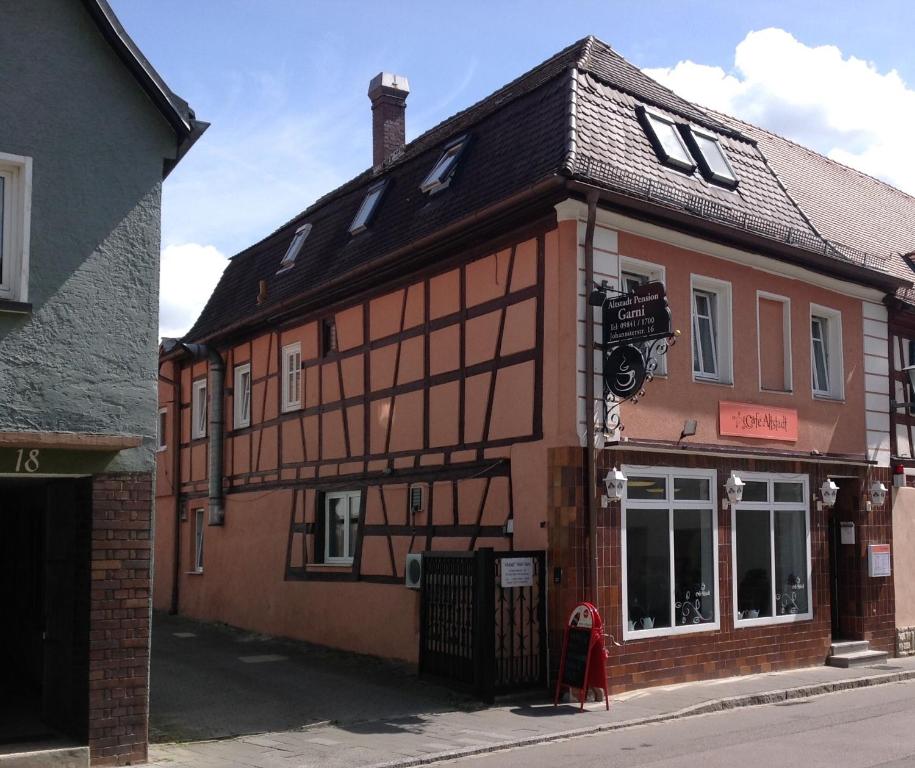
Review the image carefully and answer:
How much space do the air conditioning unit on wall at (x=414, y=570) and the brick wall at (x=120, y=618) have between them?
5345 mm

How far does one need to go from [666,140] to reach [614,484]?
5443 mm

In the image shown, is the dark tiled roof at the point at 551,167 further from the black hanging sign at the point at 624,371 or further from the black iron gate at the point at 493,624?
the black iron gate at the point at 493,624

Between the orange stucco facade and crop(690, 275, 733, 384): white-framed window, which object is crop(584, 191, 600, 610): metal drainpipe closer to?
the orange stucco facade

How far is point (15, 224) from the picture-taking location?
894cm

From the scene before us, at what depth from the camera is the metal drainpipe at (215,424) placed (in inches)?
840

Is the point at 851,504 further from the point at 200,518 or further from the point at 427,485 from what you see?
the point at 200,518

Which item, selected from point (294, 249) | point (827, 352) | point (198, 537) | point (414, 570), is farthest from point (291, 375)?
point (827, 352)

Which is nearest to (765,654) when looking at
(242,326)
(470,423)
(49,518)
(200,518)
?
(470,423)

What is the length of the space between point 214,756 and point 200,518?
1337cm

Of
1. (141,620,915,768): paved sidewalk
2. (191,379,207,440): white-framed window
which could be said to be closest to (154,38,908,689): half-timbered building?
(141,620,915,768): paved sidewalk

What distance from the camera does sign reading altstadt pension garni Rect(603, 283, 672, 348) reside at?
475 inches

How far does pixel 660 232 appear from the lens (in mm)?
13828

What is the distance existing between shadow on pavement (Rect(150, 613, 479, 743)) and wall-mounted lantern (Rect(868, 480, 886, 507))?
754 centimetres

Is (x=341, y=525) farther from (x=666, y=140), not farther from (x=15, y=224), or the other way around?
(x=15, y=224)
